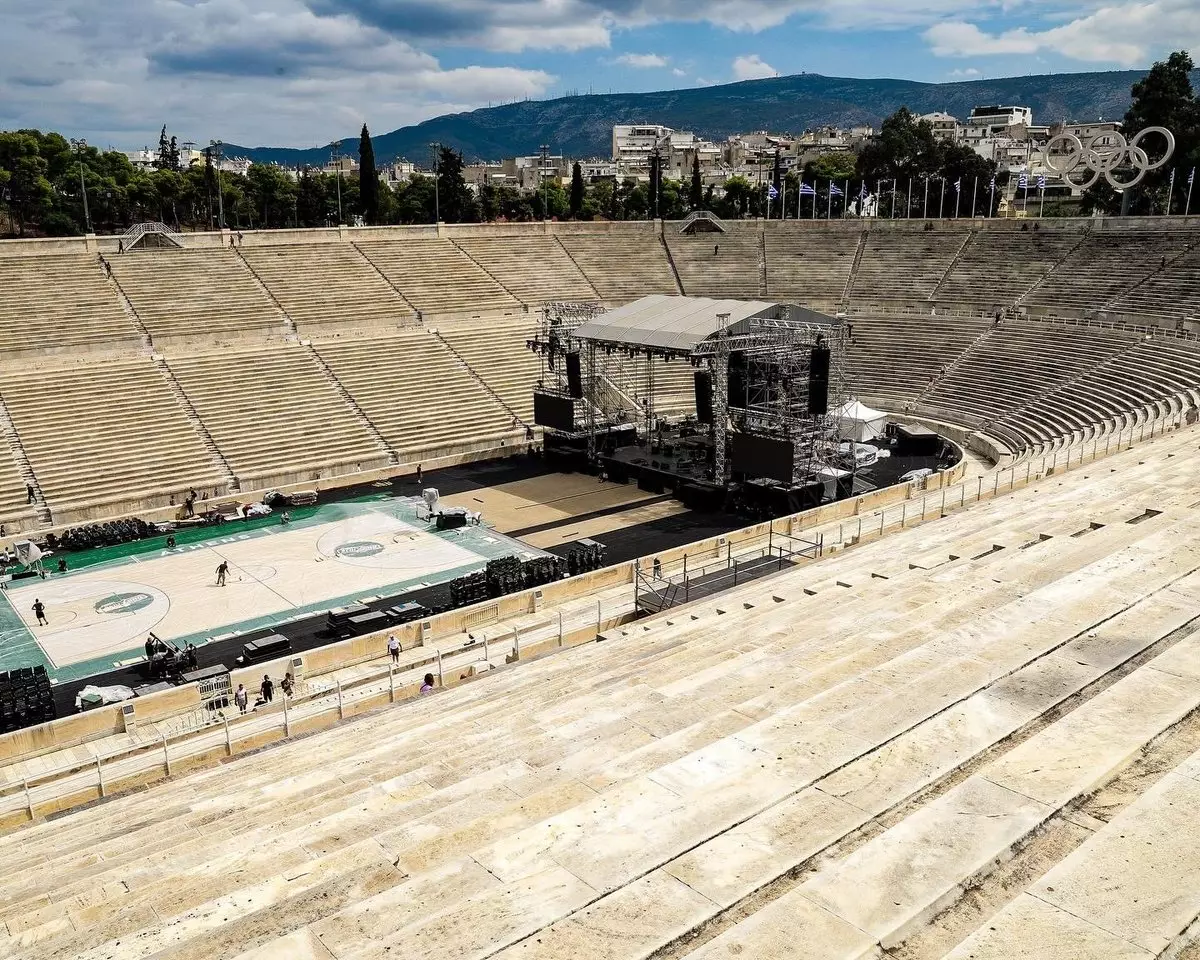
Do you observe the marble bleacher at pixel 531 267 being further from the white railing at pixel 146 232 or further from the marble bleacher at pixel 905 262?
the marble bleacher at pixel 905 262

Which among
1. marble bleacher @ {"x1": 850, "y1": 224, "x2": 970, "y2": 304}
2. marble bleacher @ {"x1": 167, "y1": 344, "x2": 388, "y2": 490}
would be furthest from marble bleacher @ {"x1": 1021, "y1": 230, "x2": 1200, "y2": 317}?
marble bleacher @ {"x1": 167, "y1": 344, "x2": 388, "y2": 490}

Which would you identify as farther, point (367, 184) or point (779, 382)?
point (367, 184)

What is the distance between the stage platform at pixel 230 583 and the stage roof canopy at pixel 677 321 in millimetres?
8456

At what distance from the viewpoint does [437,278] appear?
4725 cm

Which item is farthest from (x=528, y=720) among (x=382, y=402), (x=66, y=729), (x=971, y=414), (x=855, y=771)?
(x=971, y=414)

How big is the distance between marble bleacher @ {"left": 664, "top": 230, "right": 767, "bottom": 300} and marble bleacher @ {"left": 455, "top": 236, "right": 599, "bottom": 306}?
6.32 metres

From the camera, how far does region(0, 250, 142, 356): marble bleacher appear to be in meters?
35.8

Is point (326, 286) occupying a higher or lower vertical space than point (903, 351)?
higher

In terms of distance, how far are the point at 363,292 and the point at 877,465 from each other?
24.3 metres

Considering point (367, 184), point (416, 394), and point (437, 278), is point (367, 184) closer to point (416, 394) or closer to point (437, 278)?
point (437, 278)

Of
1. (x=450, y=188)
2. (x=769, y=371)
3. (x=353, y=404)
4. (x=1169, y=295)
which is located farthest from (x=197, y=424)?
(x=450, y=188)

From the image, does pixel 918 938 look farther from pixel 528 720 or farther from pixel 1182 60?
pixel 1182 60

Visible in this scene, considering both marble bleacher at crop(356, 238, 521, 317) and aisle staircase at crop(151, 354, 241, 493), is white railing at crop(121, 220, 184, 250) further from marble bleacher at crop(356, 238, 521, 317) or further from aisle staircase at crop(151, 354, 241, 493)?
aisle staircase at crop(151, 354, 241, 493)

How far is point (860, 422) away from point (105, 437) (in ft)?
84.3
